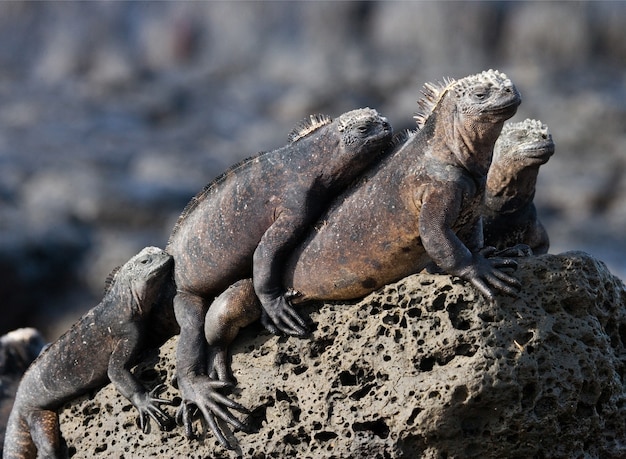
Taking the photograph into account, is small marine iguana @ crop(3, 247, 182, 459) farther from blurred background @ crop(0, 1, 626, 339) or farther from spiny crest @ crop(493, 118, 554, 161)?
blurred background @ crop(0, 1, 626, 339)

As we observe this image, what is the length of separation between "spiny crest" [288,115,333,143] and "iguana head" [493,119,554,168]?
38.2 inches

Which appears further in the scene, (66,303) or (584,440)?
(66,303)

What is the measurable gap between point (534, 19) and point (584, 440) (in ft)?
48.9

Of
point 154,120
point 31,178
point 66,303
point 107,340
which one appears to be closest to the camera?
point 107,340

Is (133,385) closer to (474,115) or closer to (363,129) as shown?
(363,129)

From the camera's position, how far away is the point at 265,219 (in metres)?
4.30

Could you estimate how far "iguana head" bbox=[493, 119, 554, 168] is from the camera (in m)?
4.65

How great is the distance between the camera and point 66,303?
13750 mm

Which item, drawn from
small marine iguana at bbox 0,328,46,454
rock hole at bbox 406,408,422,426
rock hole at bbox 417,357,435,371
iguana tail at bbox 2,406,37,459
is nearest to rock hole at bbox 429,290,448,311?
rock hole at bbox 417,357,435,371

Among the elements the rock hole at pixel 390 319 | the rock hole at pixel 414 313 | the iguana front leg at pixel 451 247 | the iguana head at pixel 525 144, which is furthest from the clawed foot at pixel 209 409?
the iguana head at pixel 525 144

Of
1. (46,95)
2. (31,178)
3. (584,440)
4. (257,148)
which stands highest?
(46,95)

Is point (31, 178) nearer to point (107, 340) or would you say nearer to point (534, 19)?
point (534, 19)

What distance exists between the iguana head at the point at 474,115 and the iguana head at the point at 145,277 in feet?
4.94

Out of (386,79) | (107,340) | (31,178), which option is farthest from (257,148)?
(107,340)
